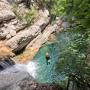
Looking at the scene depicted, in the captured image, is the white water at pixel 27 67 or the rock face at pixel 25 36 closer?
the white water at pixel 27 67

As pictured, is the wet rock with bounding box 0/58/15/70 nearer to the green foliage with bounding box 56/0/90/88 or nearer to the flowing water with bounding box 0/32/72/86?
the flowing water with bounding box 0/32/72/86

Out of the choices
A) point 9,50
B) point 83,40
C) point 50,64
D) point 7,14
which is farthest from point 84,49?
point 7,14

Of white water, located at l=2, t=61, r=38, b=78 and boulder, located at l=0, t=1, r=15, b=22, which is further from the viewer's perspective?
boulder, located at l=0, t=1, r=15, b=22

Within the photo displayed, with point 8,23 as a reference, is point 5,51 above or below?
below

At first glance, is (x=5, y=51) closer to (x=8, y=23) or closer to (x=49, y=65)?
(x=49, y=65)

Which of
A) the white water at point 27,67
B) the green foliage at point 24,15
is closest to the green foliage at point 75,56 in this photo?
the white water at point 27,67

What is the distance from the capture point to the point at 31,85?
10.0 m

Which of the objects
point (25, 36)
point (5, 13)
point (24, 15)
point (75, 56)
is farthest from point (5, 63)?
point (24, 15)

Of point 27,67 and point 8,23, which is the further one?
point 8,23

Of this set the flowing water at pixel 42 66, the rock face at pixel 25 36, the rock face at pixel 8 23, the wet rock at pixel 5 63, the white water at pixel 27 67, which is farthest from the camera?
the rock face at pixel 8 23

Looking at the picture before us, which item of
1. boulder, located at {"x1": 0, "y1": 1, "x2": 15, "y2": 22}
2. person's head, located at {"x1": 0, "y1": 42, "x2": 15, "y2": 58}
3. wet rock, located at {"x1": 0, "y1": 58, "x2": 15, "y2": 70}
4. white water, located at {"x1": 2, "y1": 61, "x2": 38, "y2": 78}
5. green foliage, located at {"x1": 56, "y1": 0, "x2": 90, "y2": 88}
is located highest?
green foliage, located at {"x1": 56, "y1": 0, "x2": 90, "y2": 88}

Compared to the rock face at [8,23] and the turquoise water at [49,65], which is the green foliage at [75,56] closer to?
the turquoise water at [49,65]

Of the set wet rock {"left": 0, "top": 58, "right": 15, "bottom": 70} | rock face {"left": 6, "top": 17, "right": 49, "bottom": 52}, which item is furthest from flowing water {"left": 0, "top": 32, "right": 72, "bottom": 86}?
rock face {"left": 6, "top": 17, "right": 49, "bottom": 52}

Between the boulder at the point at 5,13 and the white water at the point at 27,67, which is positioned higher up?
the boulder at the point at 5,13
